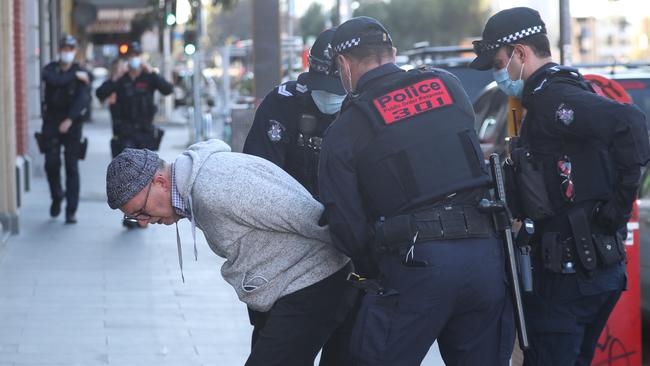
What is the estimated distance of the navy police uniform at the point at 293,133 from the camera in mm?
5531

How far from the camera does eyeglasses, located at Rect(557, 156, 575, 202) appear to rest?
4.61 m

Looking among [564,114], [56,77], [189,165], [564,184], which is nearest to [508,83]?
[564,114]

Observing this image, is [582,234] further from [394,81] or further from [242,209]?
[242,209]

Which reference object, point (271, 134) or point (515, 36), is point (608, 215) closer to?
point (515, 36)

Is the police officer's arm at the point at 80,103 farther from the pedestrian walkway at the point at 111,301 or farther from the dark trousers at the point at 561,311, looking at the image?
the dark trousers at the point at 561,311

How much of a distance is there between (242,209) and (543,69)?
1406mm

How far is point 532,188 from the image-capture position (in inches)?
182

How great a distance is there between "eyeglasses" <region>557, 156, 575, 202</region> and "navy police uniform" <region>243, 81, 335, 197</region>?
50.2 inches

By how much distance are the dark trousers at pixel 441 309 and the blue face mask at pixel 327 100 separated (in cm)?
146

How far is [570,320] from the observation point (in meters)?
4.66

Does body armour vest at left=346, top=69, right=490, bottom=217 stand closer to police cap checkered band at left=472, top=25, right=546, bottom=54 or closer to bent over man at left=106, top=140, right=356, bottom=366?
bent over man at left=106, top=140, right=356, bottom=366

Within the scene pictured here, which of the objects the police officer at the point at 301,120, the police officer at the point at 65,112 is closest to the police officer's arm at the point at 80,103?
the police officer at the point at 65,112

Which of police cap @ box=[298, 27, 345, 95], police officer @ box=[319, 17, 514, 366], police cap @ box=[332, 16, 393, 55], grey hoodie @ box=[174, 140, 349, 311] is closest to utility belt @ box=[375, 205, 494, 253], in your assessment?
police officer @ box=[319, 17, 514, 366]

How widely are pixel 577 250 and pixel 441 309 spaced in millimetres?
875
